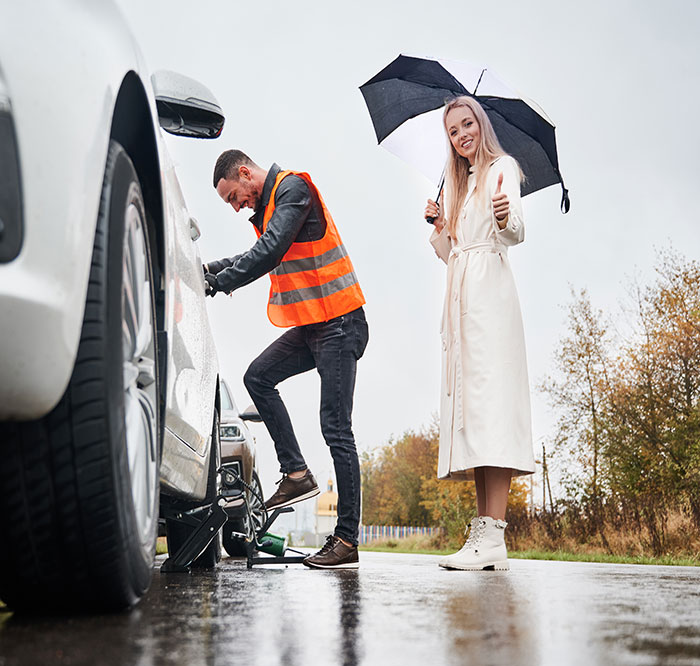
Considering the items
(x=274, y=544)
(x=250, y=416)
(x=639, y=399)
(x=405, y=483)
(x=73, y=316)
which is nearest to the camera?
(x=73, y=316)

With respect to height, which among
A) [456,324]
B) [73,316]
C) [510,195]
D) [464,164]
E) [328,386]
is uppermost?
[464,164]

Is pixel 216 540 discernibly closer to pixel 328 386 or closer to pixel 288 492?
pixel 288 492

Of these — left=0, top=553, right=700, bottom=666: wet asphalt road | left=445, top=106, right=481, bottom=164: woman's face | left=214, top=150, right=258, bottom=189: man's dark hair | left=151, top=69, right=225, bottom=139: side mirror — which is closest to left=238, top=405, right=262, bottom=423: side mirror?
left=214, top=150, right=258, bottom=189: man's dark hair

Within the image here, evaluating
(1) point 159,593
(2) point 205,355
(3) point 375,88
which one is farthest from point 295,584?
(3) point 375,88

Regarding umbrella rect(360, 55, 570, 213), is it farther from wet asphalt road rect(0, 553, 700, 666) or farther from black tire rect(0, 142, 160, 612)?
black tire rect(0, 142, 160, 612)

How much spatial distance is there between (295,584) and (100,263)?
1.69 meters

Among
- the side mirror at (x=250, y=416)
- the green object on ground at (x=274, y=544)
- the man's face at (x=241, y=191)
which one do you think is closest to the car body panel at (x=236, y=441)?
the side mirror at (x=250, y=416)

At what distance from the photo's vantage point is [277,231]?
168 inches

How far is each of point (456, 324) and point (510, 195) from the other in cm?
65

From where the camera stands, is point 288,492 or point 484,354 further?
point 288,492

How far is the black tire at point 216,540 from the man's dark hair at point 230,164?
1.26 metres

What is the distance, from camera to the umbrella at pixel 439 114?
4828 millimetres

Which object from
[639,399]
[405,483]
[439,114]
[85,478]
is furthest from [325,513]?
[85,478]

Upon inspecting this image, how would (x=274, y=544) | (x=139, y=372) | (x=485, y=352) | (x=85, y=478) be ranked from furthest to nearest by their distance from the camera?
(x=274, y=544) → (x=485, y=352) → (x=139, y=372) → (x=85, y=478)
